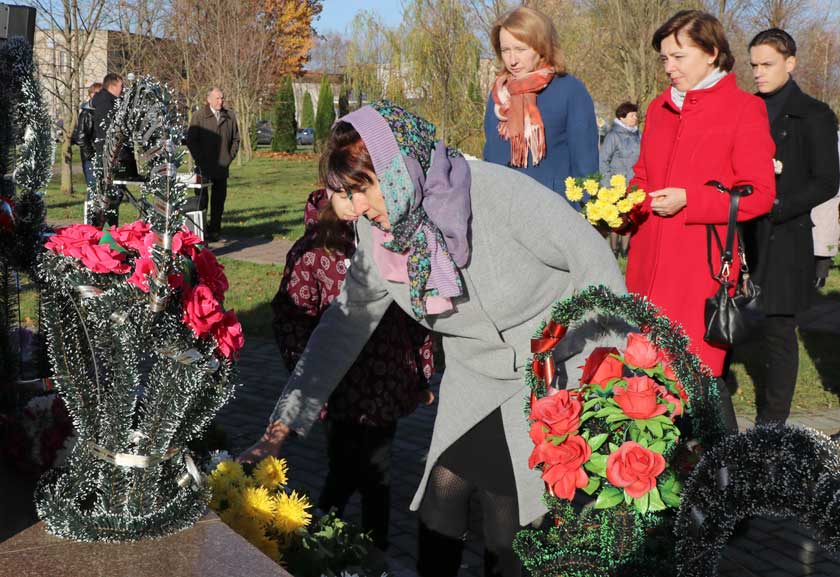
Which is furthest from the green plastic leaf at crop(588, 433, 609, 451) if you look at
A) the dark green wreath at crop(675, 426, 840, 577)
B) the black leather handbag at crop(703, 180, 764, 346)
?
the black leather handbag at crop(703, 180, 764, 346)

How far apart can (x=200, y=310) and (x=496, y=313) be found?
3.77 ft

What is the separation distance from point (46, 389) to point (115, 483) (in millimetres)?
1365

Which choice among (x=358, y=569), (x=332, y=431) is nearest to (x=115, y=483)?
(x=358, y=569)

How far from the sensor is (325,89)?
158ft

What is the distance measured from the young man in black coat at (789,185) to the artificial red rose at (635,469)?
302 cm

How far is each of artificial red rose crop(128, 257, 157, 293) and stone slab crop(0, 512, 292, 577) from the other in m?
0.62

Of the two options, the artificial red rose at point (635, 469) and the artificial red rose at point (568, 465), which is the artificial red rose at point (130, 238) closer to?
the artificial red rose at point (568, 465)

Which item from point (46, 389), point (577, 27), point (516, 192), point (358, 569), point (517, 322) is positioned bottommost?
point (358, 569)

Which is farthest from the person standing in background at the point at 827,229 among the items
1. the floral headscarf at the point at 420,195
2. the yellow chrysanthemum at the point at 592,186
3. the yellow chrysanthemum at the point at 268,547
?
the yellow chrysanthemum at the point at 268,547

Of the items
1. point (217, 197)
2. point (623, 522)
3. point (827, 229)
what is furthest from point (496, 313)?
point (217, 197)

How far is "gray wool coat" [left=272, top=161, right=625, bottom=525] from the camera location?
9.92ft

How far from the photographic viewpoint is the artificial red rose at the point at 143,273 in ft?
7.20

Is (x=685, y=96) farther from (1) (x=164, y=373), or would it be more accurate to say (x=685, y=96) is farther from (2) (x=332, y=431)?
(1) (x=164, y=373)

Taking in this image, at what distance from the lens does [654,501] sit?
2314 millimetres
